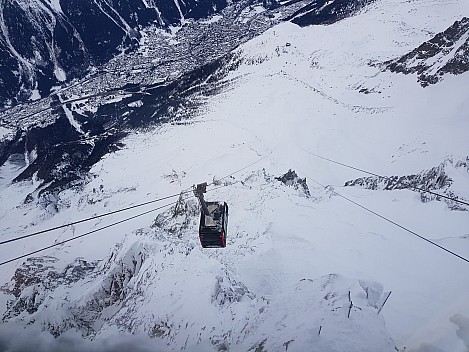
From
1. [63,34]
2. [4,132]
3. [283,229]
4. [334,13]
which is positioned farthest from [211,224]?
[63,34]

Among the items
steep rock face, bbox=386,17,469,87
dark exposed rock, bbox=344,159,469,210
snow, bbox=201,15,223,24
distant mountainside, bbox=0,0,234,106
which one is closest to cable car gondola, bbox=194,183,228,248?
dark exposed rock, bbox=344,159,469,210

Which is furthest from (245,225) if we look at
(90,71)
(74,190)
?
(90,71)

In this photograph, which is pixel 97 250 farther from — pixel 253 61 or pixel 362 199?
pixel 253 61

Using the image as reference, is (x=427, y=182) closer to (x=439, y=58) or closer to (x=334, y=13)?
(x=439, y=58)

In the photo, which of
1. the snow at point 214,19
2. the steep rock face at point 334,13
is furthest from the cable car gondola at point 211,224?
the snow at point 214,19

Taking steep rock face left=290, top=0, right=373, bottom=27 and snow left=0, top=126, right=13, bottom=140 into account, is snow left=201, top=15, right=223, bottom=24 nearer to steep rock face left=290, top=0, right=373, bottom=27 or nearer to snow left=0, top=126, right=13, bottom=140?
steep rock face left=290, top=0, right=373, bottom=27
